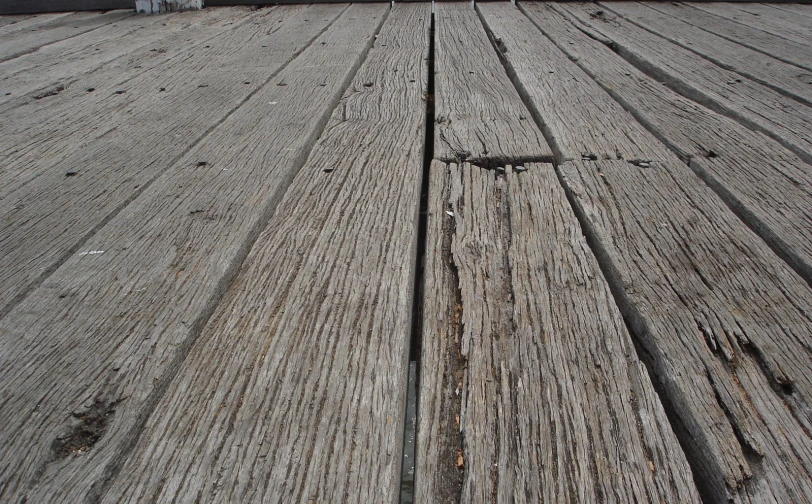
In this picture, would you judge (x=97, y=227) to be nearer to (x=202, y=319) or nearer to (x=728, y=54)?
(x=202, y=319)

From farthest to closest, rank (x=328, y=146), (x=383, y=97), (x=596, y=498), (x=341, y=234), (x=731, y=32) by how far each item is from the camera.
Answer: (x=731, y=32), (x=383, y=97), (x=328, y=146), (x=341, y=234), (x=596, y=498)

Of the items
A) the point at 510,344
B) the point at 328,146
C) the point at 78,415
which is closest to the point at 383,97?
the point at 328,146

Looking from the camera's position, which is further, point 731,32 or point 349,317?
point 731,32

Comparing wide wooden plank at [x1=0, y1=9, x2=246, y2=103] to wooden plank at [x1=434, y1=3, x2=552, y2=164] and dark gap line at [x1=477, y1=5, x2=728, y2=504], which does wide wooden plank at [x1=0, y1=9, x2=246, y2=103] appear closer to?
wooden plank at [x1=434, y1=3, x2=552, y2=164]

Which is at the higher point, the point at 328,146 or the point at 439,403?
the point at 328,146

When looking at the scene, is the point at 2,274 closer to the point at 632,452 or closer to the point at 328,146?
the point at 328,146

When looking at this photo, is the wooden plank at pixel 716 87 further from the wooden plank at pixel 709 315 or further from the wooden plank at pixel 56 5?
the wooden plank at pixel 56 5

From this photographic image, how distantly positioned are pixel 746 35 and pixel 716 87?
1.09 metres

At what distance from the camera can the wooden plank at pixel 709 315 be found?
2.32 ft

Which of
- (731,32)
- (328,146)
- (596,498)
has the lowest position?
(596,498)

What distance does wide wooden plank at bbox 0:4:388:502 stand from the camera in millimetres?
722

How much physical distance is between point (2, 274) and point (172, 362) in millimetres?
473

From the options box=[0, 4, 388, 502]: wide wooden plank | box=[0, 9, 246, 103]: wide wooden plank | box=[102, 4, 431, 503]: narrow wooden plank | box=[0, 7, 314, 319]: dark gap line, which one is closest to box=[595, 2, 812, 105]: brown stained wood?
box=[102, 4, 431, 503]: narrow wooden plank

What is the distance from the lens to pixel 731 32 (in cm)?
289
